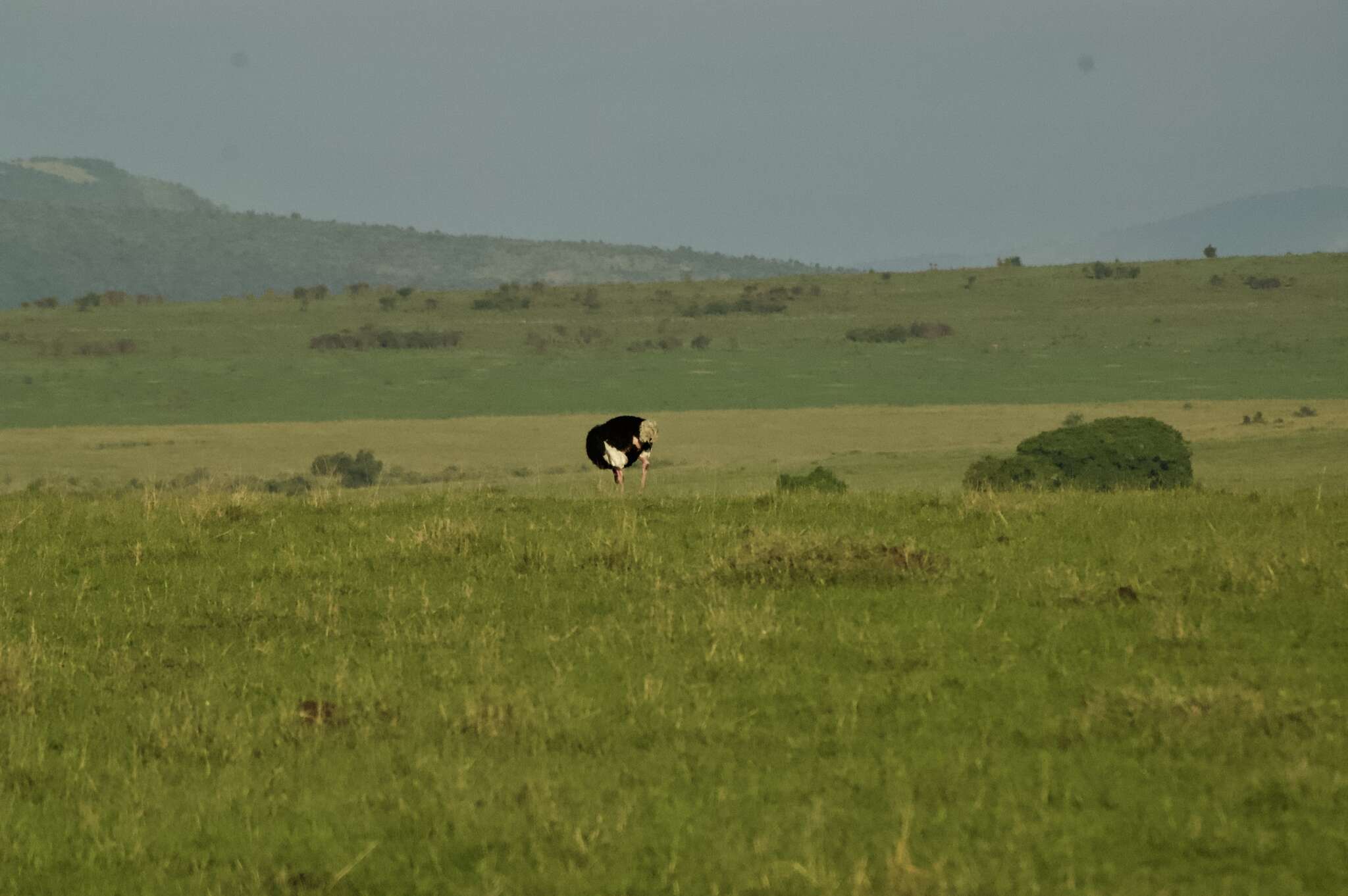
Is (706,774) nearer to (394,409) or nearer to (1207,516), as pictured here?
(1207,516)

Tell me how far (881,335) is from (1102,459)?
65.2m

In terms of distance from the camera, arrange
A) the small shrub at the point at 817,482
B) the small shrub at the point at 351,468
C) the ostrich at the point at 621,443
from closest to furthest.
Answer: the ostrich at the point at 621,443 < the small shrub at the point at 817,482 < the small shrub at the point at 351,468

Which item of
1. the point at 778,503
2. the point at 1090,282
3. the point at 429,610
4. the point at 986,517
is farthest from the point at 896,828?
the point at 1090,282

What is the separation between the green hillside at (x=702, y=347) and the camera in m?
86.2

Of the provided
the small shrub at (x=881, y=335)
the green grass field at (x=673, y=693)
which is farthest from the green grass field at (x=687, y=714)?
the small shrub at (x=881, y=335)

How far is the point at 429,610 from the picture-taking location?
1091 centimetres

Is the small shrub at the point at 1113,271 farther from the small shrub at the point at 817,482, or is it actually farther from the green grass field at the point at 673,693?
the green grass field at the point at 673,693

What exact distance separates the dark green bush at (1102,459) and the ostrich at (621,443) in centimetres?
1757

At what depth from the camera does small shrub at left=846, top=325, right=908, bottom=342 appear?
335 ft

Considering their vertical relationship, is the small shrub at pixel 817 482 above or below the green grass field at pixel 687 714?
below

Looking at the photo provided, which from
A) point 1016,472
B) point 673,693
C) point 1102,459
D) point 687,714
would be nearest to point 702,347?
point 1102,459

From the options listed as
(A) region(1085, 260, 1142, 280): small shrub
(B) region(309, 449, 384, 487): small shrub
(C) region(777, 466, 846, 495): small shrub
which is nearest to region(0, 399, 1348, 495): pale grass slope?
(B) region(309, 449, 384, 487): small shrub

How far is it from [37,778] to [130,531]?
292 inches

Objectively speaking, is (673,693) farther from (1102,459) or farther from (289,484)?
(289,484)
